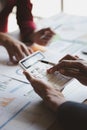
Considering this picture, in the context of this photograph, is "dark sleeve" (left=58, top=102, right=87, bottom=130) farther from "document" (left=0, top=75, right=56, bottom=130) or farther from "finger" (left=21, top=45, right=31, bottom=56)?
"finger" (left=21, top=45, right=31, bottom=56)

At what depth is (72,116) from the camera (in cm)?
74

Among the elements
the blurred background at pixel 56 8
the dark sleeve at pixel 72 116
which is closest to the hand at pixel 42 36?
the dark sleeve at pixel 72 116

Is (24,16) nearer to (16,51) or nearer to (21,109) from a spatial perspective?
(16,51)

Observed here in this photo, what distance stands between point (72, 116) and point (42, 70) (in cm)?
27

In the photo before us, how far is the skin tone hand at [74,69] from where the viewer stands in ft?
3.04

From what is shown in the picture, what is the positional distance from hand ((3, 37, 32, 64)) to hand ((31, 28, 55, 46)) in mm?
138

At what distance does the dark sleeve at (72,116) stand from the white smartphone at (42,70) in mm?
112

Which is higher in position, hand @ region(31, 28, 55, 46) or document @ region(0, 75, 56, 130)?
hand @ region(31, 28, 55, 46)

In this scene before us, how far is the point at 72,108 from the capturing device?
76 centimetres

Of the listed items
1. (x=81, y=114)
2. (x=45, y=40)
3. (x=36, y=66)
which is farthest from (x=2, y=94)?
(x=45, y=40)

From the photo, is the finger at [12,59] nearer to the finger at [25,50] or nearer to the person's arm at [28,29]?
the finger at [25,50]

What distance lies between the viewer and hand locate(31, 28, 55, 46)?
133 cm

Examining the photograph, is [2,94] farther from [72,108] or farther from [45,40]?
[45,40]

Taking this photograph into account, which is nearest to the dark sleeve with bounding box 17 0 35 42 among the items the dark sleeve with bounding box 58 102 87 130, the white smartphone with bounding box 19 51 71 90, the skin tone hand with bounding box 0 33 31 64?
the skin tone hand with bounding box 0 33 31 64
